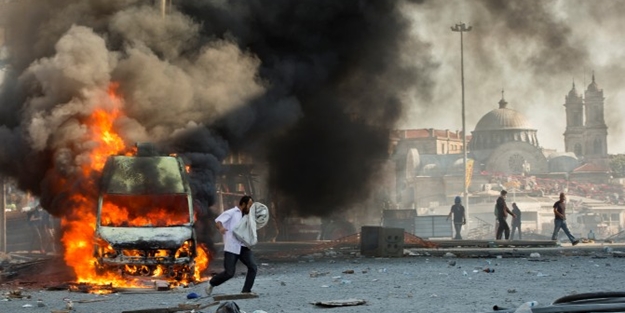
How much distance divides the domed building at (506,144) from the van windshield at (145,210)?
130 m

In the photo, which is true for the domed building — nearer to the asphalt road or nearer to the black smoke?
the black smoke

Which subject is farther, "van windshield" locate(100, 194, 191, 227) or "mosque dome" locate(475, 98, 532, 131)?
"mosque dome" locate(475, 98, 532, 131)

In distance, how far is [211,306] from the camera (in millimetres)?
13719

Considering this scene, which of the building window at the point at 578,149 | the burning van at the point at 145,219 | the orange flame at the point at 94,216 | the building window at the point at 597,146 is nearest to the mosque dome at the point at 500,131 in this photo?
the building window at the point at 578,149

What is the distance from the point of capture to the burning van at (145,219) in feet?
56.9

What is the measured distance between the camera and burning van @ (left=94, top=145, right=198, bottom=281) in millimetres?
17328

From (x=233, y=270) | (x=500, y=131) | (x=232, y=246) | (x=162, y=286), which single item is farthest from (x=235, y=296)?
(x=500, y=131)

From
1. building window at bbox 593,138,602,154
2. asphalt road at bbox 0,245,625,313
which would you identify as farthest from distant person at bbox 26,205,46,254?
building window at bbox 593,138,602,154

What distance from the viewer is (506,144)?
484ft

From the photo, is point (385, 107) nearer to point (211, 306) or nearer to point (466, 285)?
point (466, 285)

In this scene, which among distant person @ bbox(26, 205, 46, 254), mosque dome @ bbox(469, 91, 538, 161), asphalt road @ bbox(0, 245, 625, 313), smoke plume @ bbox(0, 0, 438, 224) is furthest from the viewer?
mosque dome @ bbox(469, 91, 538, 161)

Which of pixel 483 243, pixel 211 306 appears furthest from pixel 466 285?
pixel 483 243

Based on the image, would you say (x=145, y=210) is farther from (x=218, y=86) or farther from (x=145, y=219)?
(x=218, y=86)

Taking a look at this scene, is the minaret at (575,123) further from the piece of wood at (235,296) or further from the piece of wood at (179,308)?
the piece of wood at (179,308)
